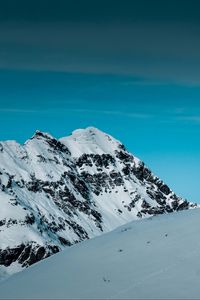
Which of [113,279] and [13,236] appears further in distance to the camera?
[13,236]

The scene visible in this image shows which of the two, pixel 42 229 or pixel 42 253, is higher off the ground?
pixel 42 229

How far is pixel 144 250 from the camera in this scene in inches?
539

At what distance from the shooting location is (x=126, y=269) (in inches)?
485

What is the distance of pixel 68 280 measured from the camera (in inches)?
481

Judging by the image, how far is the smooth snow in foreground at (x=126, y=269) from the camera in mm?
10734

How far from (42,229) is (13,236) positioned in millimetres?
17107

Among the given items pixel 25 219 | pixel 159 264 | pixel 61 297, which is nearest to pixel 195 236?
pixel 159 264

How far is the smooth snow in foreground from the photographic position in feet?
35.2

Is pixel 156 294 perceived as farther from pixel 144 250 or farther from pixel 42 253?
pixel 42 253

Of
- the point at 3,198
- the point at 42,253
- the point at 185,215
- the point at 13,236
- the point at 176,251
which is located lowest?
the point at 176,251

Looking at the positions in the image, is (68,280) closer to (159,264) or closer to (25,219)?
(159,264)

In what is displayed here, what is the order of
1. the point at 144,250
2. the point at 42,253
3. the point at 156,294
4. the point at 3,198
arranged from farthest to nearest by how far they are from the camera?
the point at 3,198 < the point at 42,253 < the point at 144,250 < the point at 156,294

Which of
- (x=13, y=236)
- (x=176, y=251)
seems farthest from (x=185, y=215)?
(x=13, y=236)

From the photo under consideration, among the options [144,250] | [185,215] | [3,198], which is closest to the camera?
[144,250]
